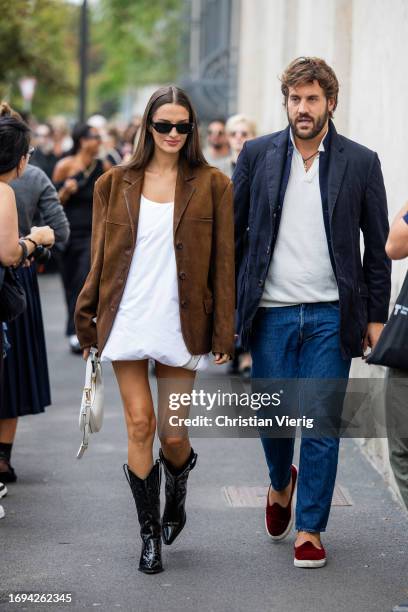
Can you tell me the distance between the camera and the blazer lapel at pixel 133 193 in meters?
5.43

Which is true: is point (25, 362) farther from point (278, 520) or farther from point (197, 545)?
point (278, 520)

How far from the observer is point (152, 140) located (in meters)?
5.59

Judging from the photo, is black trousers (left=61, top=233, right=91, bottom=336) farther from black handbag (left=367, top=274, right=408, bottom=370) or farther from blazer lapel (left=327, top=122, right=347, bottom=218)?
black handbag (left=367, top=274, right=408, bottom=370)

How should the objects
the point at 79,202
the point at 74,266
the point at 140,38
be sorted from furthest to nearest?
the point at 140,38, the point at 74,266, the point at 79,202

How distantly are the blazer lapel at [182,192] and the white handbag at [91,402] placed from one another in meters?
0.68

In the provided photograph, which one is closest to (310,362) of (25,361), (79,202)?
(25,361)

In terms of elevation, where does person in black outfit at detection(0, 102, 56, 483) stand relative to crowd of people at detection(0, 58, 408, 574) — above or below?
below

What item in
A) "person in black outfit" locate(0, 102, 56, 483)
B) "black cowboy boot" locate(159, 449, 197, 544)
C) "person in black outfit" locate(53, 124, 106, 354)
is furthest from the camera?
"person in black outfit" locate(53, 124, 106, 354)

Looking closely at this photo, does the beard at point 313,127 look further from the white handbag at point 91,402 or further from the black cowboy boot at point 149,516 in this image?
the black cowboy boot at point 149,516

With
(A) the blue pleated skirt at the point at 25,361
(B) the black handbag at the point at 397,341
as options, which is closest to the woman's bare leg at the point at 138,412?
(B) the black handbag at the point at 397,341

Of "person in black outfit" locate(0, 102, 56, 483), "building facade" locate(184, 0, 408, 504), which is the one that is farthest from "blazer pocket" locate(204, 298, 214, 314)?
"building facade" locate(184, 0, 408, 504)

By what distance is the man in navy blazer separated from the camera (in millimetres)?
5512

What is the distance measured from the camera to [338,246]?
18.0 ft

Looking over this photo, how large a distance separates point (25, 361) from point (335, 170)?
2.51 metres
